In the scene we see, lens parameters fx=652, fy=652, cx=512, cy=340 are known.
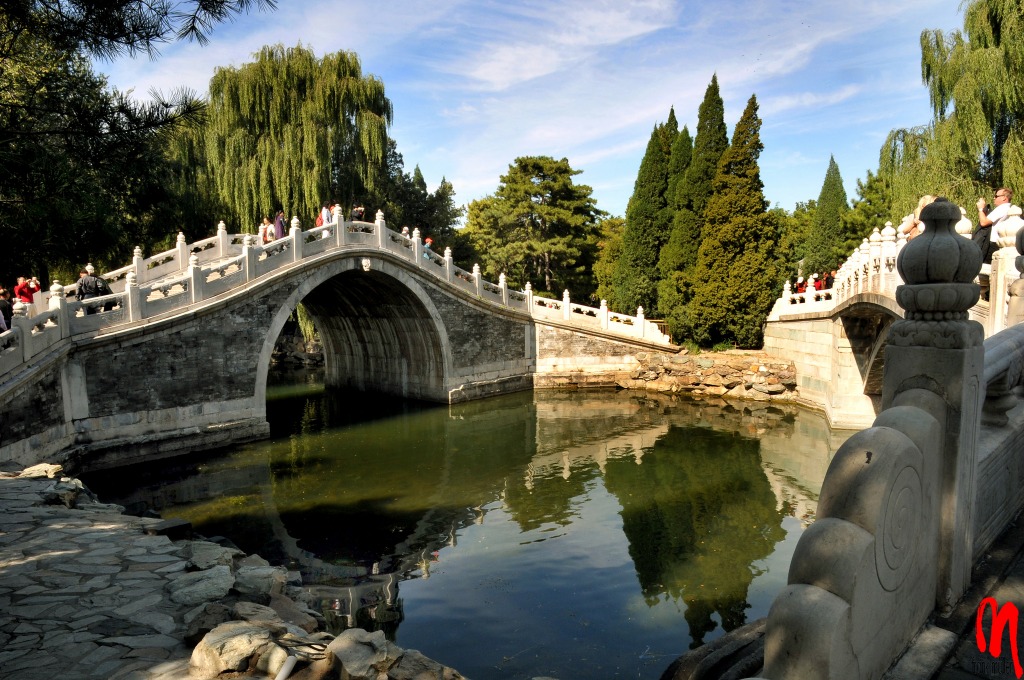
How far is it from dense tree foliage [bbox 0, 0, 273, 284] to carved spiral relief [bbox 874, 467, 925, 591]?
16.2 feet

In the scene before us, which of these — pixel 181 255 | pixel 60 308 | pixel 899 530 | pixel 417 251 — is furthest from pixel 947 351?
pixel 417 251

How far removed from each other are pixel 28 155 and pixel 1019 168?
622 inches

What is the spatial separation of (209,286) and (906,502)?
43.9ft

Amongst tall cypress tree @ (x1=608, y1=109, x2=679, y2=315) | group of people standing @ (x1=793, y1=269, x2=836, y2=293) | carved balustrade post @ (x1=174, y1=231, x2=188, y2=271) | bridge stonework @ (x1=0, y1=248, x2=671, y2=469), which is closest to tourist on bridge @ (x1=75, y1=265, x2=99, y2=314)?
bridge stonework @ (x1=0, y1=248, x2=671, y2=469)

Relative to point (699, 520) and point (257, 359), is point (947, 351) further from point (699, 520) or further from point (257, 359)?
point (257, 359)

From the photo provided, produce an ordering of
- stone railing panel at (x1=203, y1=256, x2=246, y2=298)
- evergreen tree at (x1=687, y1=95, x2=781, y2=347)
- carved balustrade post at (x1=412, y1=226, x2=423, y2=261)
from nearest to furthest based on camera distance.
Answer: stone railing panel at (x1=203, y1=256, x2=246, y2=298) → carved balustrade post at (x1=412, y1=226, x2=423, y2=261) → evergreen tree at (x1=687, y1=95, x2=781, y2=347)

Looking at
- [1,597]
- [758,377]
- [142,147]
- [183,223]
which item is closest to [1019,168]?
[758,377]

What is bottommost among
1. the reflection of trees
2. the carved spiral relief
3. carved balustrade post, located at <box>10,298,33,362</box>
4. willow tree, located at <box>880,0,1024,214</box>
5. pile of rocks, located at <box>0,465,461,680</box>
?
the reflection of trees

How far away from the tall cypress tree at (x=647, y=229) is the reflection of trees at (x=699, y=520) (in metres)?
10.4

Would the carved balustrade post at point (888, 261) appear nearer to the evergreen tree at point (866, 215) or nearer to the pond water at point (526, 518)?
the pond water at point (526, 518)

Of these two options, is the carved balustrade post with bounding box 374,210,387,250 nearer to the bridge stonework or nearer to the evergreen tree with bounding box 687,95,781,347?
the bridge stonework

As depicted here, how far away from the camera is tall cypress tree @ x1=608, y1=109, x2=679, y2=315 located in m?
23.8

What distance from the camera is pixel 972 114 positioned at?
13812mm

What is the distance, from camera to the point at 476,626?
646 cm
